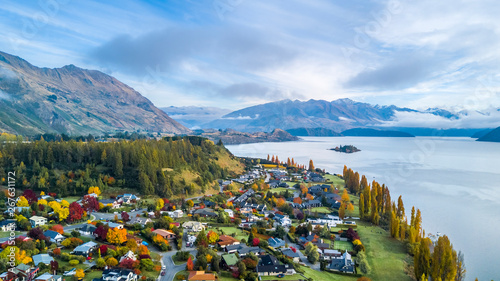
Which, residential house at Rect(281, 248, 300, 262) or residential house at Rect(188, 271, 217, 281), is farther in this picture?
residential house at Rect(281, 248, 300, 262)

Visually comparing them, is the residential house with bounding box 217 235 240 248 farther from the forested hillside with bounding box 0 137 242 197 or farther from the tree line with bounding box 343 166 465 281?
the forested hillside with bounding box 0 137 242 197

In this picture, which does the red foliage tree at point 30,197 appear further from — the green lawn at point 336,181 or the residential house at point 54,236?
the green lawn at point 336,181

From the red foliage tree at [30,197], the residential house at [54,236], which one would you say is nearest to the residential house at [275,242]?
the residential house at [54,236]

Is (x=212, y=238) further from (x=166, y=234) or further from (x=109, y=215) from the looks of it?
(x=109, y=215)

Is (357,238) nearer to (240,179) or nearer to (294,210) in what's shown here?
(294,210)

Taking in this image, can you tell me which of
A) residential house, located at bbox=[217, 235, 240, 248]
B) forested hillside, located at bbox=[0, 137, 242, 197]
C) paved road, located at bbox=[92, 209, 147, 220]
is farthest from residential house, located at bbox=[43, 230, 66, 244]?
forested hillside, located at bbox=[0, 137, 242, 197]

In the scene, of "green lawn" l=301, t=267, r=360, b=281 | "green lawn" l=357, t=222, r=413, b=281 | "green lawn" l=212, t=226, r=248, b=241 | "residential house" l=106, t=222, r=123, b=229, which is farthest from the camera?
"green lawn" l=212, t=226, r=248, b=241

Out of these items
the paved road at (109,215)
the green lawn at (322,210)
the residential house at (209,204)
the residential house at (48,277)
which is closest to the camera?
the residential house at (48,277)

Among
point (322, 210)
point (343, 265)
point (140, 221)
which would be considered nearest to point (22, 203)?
point (140, 221)
